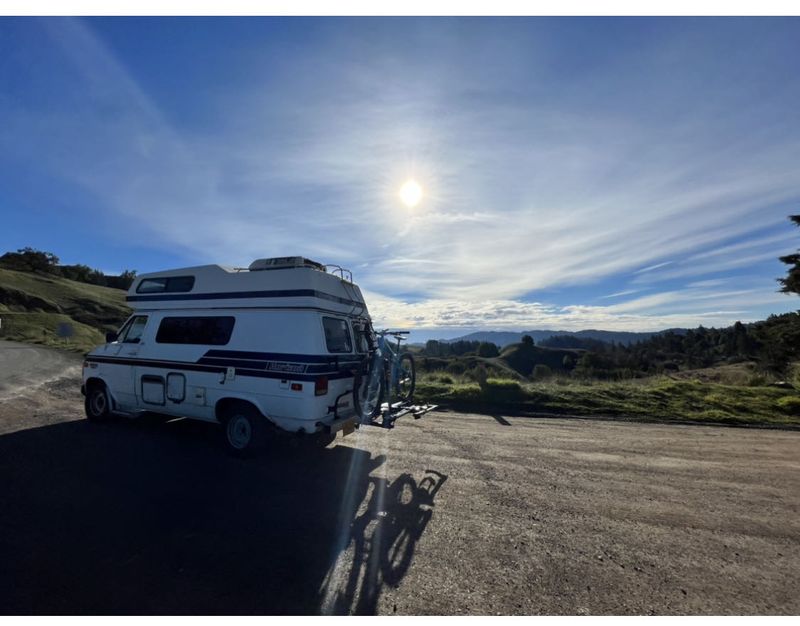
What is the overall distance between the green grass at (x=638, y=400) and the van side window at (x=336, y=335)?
19.7 feet

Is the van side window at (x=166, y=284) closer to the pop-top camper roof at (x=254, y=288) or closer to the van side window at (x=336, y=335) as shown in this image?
the pop-top camper roof at (x=254, y=288)

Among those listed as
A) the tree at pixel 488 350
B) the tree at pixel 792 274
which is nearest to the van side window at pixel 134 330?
the tree at pixel 792 274

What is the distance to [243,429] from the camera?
685 centimetres

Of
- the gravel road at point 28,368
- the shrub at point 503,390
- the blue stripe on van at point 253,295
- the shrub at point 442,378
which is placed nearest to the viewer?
the blue stripe on van at point 253,295

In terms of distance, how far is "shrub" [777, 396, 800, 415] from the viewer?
11227 mm

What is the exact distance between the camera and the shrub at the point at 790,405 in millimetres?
11227

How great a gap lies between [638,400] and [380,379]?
946 centimetres

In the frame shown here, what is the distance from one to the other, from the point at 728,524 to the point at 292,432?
5.99m

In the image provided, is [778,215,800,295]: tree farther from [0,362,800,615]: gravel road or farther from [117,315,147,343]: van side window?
[117,315,147,343]: van side window

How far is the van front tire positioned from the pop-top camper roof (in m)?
2.11

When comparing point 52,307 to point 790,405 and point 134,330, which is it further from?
point 790,405

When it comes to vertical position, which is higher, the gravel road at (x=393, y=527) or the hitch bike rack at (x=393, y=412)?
the hitch bike rack at (x=393, y=412)

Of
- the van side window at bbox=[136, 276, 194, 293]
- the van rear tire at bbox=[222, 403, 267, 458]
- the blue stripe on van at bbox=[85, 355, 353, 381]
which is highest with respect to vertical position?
the van side window at bbox=[136, 276, 194, 293]

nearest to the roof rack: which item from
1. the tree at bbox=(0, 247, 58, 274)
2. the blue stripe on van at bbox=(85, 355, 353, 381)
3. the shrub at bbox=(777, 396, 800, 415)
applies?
the blue stripe on van at bbox=(85, 355, 353, 381)
